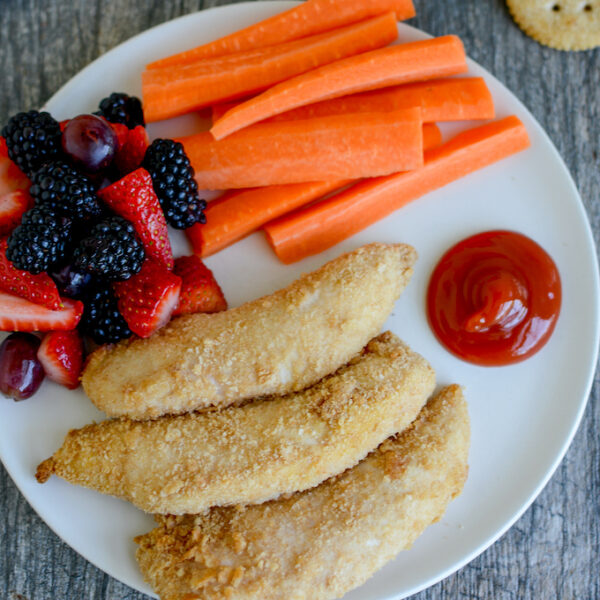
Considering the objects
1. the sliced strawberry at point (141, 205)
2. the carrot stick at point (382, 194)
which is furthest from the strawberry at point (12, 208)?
the carrot stick at point (382, 194)

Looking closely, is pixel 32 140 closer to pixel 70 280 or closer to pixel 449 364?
pixel 70 280

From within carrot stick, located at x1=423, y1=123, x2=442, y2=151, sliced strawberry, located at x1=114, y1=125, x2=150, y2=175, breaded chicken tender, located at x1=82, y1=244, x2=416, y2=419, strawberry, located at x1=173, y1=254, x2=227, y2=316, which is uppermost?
sliced strawberry, located at x1=114, y1=125, x2=150, y2=175

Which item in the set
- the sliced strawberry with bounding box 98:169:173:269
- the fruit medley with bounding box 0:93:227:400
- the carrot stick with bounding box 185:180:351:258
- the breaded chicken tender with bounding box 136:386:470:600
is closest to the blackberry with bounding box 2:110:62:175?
the fruit medley with bounding box 0:93:227:400

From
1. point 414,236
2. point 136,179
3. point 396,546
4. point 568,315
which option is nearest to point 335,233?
point 414,236

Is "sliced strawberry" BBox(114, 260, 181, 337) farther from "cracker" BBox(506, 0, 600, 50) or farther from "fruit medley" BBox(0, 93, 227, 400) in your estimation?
"cracker" BBox(506, 0, 600, 50)

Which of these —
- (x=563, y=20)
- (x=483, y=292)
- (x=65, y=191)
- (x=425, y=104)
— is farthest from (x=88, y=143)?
(x=563, y=20)
